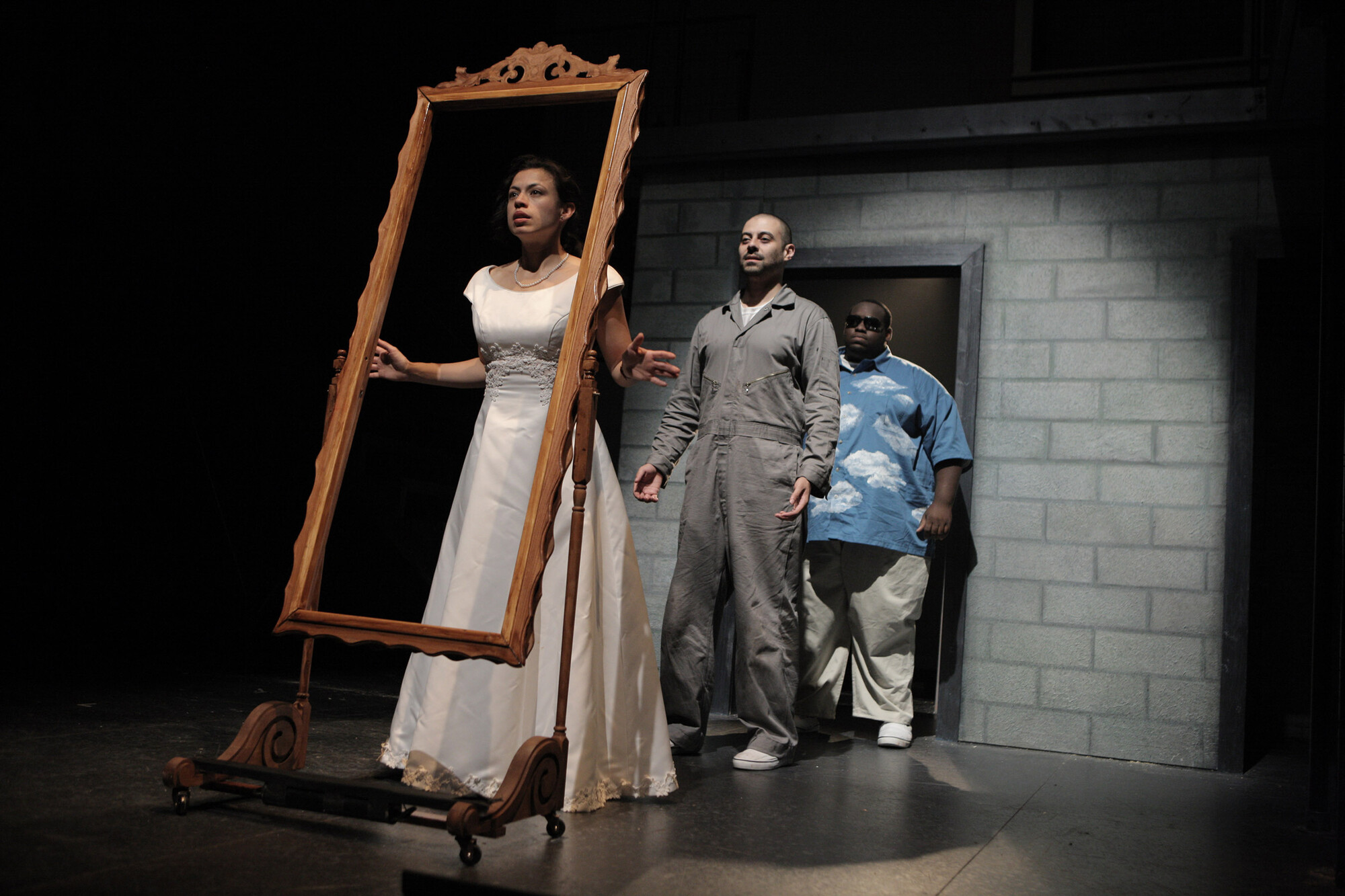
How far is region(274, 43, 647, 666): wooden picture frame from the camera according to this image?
2000mm

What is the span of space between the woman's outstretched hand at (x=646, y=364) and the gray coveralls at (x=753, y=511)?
2.47 feet

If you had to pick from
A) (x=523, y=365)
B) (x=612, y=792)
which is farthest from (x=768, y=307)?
(x=612, y=792)

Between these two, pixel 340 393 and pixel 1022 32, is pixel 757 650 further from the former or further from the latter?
pixel 1022 32

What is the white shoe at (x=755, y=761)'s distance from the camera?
2967 mm

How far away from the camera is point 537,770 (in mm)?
1983

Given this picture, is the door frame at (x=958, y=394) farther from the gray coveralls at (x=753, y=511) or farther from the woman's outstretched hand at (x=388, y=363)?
the woman's outstretched hand at (x=388, y=363)

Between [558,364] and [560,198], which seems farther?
[560,198]

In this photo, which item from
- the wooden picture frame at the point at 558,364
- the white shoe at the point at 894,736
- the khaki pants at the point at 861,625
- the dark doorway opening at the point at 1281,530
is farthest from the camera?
the dark doorway opening at the point at 1281,530

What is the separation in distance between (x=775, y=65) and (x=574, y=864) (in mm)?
6019

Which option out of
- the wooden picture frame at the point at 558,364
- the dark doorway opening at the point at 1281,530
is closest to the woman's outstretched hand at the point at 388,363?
the wooden picture frame at the point at 558,364

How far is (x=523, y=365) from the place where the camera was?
250 centimetres

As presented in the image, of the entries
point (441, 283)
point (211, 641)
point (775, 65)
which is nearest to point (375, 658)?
point (211, 641)

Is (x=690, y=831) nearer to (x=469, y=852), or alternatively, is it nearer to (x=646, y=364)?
(x=469, y=852)

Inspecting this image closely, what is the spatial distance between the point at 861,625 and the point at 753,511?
1037 millimetres
